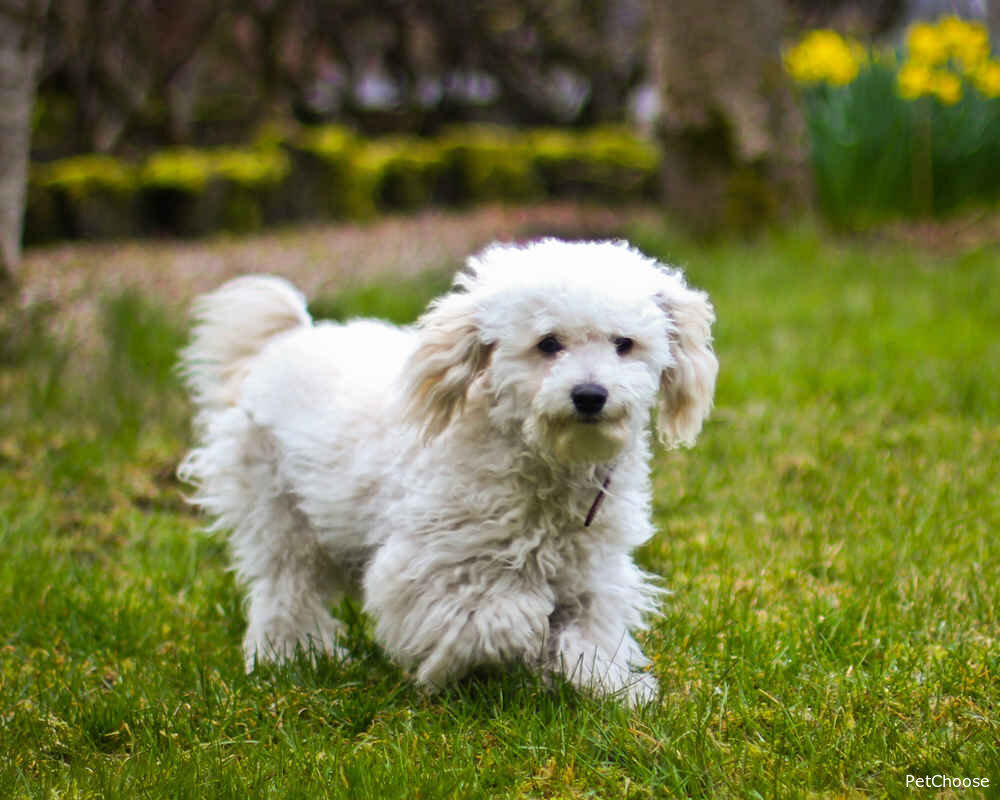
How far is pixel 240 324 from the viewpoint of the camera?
4.27 metres

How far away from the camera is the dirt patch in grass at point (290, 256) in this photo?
26.5ft

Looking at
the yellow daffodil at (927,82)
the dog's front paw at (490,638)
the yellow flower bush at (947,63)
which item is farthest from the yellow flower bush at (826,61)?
the dog's front paw at (490,638)

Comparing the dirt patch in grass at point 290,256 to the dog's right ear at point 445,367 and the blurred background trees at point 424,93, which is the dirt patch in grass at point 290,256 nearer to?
the blurred background trees at point 424,93

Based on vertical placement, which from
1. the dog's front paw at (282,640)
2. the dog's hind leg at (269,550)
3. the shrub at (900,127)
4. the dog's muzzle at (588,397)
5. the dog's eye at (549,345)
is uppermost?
the shrub at (900,127)

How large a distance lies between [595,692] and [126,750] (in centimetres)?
114

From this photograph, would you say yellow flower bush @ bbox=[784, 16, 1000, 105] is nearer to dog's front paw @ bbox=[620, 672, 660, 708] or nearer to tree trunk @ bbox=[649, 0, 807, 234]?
tree trunk @ bbox=[649, 0, 807, 234]

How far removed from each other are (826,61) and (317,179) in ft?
17.9

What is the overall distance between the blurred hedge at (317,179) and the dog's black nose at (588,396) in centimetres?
931

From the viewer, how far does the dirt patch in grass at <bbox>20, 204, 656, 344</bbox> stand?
808cm

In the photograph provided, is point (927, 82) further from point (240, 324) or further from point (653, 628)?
point (653, 628)

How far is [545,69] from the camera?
62.5 ft

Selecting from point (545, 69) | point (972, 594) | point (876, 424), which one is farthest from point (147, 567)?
point (545, 69)

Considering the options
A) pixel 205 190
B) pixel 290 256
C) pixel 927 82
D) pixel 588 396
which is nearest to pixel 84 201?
pixel 205 190

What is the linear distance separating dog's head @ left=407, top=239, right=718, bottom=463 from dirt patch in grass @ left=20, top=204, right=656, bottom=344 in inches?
161
